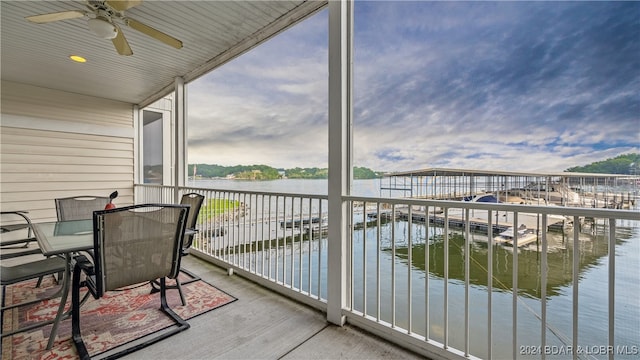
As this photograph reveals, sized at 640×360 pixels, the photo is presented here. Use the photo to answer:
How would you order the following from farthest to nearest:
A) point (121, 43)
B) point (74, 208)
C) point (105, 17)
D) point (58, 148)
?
1. point (58, 148)
2. point (74, 208)
3. point (121, 43)
4. point (105, 17)

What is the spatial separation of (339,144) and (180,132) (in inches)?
116

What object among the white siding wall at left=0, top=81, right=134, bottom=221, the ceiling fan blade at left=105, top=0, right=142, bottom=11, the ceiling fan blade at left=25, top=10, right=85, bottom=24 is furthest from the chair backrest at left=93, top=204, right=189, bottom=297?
the white siding wall at left=0, top=81, right=134, bottom=221

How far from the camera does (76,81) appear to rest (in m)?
4.26

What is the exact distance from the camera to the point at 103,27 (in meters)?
2.08

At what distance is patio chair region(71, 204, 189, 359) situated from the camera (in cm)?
159

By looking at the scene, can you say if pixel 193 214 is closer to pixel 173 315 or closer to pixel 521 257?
pixel 173 315

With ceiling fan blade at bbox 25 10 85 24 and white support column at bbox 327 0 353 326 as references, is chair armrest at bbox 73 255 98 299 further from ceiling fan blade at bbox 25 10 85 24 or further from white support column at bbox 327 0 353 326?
ceiling fan blade at bbox 25 10 85 24

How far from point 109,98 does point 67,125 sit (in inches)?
33.4

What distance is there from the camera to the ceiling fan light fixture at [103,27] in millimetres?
2031

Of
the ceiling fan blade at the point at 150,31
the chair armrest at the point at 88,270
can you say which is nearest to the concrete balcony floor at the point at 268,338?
the chair armrest at the point at 88,270

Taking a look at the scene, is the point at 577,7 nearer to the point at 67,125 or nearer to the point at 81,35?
the point at 81,35

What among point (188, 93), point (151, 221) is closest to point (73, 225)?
point (151, 221)

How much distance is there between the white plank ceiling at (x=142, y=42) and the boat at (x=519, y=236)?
2.25 m

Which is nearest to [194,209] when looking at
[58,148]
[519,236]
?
[519,236]
